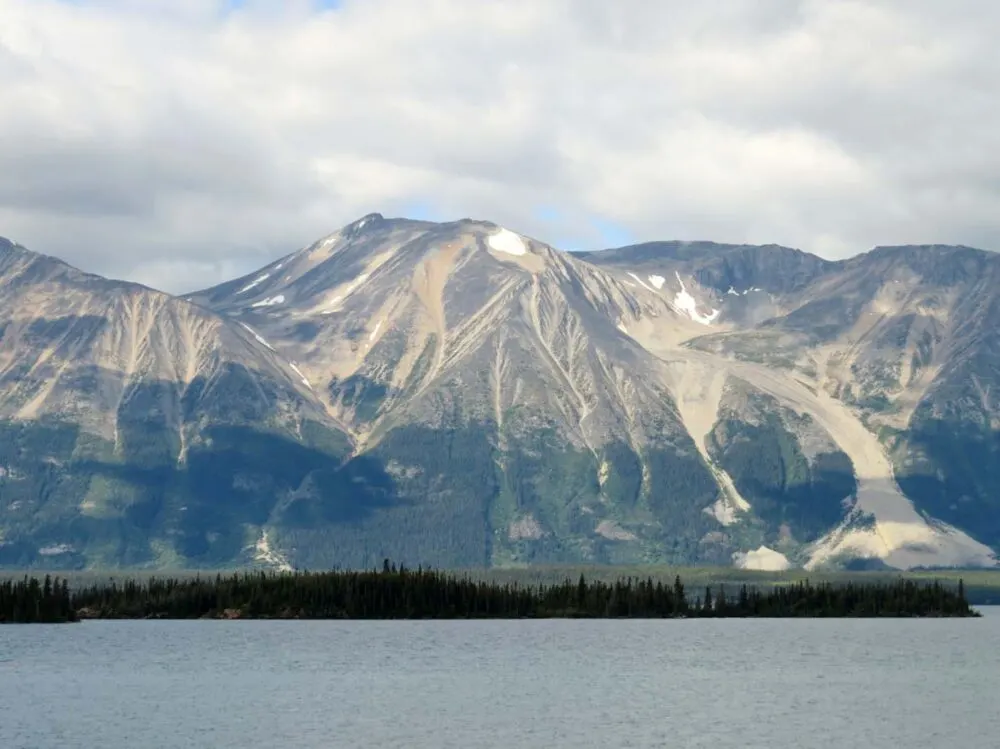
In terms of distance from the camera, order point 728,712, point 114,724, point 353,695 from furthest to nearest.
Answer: point 353,695 < point 728,712 < point 114,724

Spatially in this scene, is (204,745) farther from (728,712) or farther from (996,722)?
(996,722)

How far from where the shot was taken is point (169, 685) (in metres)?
192

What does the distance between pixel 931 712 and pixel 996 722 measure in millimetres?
9977

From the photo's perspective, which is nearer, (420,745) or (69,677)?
(420,745)

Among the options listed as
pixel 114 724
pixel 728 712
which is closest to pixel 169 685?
pixel 114 724

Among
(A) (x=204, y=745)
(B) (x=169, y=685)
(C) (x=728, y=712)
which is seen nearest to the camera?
(A) (x=204, y=745)

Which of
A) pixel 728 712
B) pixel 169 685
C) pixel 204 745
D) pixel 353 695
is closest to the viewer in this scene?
pixel 204 745

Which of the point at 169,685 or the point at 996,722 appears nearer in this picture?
the point at 996,722

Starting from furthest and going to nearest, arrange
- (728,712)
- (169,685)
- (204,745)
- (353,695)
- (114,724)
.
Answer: (169,685) < (353,695) < (728,712) < (114,724) < (204,745)

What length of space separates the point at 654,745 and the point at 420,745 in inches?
735

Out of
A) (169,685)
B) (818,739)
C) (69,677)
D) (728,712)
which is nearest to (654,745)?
(818,739)

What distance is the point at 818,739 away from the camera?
14462 centimetres

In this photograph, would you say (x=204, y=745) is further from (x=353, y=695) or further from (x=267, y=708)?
(x=353, y=695)

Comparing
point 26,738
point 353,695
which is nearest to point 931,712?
point 353,695
